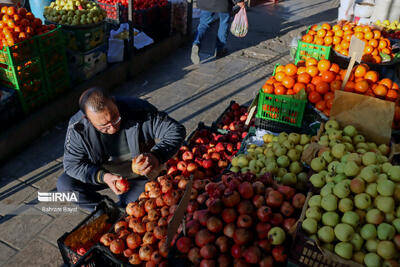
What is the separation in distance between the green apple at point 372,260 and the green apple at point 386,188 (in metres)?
0.39

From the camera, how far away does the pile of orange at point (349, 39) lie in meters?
5.25

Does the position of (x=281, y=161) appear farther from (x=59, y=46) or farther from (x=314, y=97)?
(x=59, y=46)

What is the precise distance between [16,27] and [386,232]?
490cm

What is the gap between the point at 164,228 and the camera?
2.60 meters

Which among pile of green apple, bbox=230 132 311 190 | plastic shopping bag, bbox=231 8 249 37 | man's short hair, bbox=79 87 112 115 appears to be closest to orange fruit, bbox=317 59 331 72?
pile of green apple, bbox=230 132 311 190

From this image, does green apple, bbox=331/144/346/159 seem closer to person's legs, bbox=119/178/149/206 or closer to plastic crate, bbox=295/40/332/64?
person's legs, bbox=119/178/149/206

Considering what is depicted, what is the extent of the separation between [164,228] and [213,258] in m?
0.52

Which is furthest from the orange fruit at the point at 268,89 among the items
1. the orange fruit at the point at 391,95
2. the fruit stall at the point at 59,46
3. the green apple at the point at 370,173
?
the fruit stall at the point at 59,46

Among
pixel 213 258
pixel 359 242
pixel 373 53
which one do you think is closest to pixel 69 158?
pixel 213 258

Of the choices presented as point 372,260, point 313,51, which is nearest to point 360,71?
point 313,51

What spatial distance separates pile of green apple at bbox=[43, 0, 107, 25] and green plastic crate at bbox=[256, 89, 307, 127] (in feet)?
11.3

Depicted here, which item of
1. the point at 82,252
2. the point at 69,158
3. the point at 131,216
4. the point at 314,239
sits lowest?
the point at 82,252

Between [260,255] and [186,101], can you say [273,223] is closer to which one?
[260,255]

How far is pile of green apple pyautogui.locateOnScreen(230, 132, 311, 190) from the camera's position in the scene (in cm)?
294
